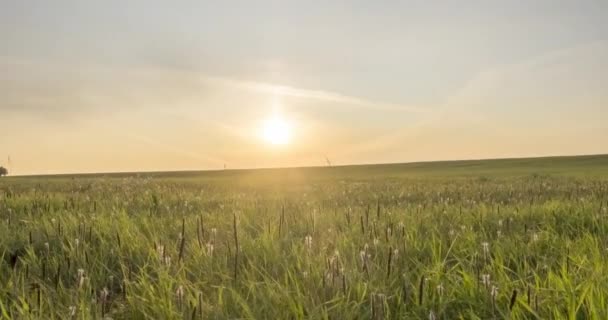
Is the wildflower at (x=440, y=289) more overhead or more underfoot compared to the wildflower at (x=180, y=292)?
more underfoot

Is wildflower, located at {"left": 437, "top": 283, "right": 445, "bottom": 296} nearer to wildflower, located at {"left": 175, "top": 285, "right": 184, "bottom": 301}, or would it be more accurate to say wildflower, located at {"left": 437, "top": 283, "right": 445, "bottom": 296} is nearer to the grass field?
the grass field

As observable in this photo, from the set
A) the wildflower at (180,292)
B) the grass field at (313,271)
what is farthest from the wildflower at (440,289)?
the wildflower at (180,292)

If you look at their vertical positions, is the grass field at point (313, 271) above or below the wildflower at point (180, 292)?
below

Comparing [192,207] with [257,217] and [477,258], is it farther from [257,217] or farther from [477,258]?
[477,258]

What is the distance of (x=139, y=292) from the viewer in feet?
10.4

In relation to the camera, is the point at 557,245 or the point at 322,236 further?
the point at 322,236

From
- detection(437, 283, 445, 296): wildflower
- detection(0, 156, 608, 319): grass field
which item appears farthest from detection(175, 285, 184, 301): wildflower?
detection(437, 283, 445, 296): wildflower

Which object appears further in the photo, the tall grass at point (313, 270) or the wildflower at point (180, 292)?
the tall grass at point (313, 270)

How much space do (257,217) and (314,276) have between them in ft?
10.5

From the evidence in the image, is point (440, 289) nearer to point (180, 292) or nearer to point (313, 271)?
point (313, 271)

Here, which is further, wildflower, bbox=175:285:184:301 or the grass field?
the grass field

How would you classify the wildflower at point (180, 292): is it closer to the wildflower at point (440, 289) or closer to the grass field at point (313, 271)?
the grass field at point (313, 271)

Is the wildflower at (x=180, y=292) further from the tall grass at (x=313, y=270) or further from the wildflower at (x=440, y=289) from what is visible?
the wildflower at (x=440, y=289)

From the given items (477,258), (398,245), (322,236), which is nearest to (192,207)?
(322,236)
